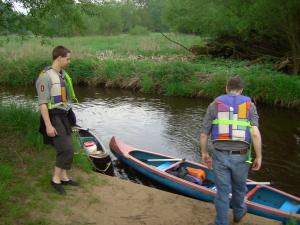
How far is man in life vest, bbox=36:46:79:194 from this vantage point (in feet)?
19.3

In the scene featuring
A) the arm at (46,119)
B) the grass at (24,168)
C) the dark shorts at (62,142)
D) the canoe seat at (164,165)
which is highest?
the arm at (46,119)

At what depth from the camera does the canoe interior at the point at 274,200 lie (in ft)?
24.0

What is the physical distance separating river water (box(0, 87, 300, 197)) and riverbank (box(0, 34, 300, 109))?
60 centimetres

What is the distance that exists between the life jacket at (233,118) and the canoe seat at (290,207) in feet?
8.90

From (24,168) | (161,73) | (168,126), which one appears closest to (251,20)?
(161,73)

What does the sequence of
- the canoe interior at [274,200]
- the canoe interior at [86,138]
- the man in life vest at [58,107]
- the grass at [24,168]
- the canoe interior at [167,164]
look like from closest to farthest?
the grass at [24,168] → the man in life vest at [58,107] → the canoe interior at [274,200] → the canoe interior at [167,164] → the canoe interior at [86,138]

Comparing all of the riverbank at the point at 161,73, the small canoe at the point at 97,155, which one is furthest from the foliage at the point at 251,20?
the small canoe at the point at 97,155

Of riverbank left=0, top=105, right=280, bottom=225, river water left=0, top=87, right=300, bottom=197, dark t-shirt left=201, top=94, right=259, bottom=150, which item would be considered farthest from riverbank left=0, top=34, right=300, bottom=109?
dark t-shirt left=201, top=94, right=259, bottom=150

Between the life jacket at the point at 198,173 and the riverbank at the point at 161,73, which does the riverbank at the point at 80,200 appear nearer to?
the life jacket at the point at 198,173

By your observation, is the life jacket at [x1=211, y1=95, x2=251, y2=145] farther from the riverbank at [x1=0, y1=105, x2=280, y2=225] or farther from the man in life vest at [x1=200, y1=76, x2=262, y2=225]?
the riverbank at [x1=0, y1=105, x2=280, y2=225]

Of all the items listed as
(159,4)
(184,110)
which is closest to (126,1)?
(159,4)

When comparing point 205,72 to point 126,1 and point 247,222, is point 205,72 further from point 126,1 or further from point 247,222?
point 126,1

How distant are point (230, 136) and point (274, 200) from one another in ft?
10.1

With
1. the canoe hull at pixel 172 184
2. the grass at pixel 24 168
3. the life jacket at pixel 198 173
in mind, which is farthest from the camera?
the life jacket at pixel 198 173
